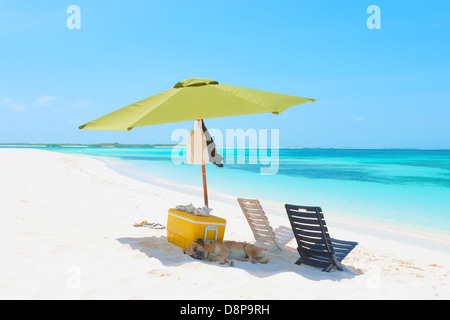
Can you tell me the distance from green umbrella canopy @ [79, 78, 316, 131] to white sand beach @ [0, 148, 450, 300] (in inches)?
58.2

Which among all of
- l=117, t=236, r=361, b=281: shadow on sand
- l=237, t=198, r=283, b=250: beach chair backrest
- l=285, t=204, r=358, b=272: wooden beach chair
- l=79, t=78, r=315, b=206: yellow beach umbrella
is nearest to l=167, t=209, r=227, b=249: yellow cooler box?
l=117, t=236, r=361, b=281: shadow on sand

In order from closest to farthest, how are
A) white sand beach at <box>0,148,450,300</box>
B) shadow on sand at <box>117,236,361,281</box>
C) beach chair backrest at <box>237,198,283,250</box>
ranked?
1. white sand beach at <box>0,148,450,300</box>
2. shadow on sand at <box>117,236,361,281</box>
3. beach chair backrest at <box>237,198,283,250</box>

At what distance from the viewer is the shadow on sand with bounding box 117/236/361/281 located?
362 cm

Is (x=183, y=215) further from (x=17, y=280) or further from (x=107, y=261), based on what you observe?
(x=17, y=280)

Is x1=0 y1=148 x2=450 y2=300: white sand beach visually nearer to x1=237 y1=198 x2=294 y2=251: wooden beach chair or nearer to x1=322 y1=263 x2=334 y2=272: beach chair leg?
x1=322 y1=263 x2=334 y2=272: beach chair leg

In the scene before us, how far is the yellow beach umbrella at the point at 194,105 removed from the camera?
12.5 feet

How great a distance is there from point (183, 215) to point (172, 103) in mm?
1367

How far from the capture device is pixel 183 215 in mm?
4297

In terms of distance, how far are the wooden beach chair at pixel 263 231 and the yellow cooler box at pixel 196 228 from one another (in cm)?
52

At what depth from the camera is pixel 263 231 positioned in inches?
186

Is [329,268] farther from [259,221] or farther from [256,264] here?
[259,221]

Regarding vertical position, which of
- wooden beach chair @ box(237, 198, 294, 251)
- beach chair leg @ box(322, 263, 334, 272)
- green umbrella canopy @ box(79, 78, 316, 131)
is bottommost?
beach chair leg @ box(322, 263, 334, 272)

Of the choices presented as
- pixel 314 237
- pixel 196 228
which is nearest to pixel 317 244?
pixel 314 237
